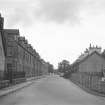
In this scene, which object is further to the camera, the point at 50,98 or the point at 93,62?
the point at 93,62

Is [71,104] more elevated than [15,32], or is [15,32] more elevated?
[15,32]

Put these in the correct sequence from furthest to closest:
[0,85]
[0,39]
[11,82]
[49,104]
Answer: [0,39] → [11,82] → [0,85] → [49,104]

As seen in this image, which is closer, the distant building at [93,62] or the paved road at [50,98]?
the paved road at [50,98]

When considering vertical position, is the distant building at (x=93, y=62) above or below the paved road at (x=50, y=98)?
above

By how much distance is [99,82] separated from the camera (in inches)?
746

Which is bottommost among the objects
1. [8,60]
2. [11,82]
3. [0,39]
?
[11,82]

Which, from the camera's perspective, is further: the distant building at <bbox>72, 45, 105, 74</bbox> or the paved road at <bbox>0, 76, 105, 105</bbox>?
the distant building at <bbox>72, 45, 105, 74</bbox>

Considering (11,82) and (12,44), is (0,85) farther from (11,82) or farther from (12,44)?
(12,44)

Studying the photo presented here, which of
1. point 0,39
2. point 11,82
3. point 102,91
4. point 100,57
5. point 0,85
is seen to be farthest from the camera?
point 100,57

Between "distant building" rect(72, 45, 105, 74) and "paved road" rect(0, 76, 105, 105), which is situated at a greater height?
"distant building" rect(72, 45, 105, 74)

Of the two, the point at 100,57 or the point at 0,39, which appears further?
the point at 100,57

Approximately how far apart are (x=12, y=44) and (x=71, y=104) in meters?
34.4

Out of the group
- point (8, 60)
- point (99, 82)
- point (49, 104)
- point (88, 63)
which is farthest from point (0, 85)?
point (88, 63)

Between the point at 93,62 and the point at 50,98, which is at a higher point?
the point at 93,62
